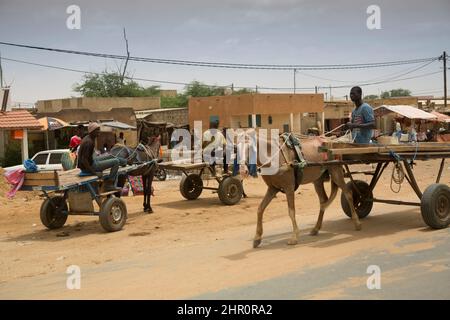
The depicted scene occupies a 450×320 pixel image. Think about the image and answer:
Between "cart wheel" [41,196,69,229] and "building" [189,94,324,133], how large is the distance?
26.0 m

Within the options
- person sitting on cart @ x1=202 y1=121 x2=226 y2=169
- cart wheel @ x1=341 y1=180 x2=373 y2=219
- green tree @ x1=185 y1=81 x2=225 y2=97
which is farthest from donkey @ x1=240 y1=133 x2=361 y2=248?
green tree @ x1=185 y1=81 x2=225 y2=97

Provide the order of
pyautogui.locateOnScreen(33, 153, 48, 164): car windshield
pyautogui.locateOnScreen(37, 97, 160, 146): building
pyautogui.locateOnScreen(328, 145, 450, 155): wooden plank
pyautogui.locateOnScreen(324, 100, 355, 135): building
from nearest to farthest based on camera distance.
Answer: pyautogui.locateOnScreen(328, 145, 450, 155): wooden plank < pyautogui.locateOnScreen(33, 153, 48, 164): car windshield < pyautogui.locateOnScreen(37, 97, 160, 146): building < pyautogui.locateOnScreen(324, 100, 355, 135): building

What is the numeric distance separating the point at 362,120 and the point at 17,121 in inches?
641

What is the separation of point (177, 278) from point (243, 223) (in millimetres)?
5020

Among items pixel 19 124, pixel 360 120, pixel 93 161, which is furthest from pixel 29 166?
pixel 19 124

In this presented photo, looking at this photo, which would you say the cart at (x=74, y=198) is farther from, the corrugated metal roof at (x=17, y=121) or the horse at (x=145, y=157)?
the corrugated metal roof at (x=17, y=121)

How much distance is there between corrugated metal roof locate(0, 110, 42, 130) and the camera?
2059cm

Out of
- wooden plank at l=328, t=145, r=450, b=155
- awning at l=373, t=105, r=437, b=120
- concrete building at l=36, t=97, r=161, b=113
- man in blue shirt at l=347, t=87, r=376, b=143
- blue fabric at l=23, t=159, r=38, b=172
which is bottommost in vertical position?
blue fabric at l=23, t=159, r=38, b=172

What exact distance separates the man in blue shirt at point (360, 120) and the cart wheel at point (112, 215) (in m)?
5.23

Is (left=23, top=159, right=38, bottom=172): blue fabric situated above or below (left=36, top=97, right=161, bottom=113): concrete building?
below

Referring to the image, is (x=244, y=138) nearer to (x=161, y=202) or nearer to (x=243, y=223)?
(x=243, y=223)

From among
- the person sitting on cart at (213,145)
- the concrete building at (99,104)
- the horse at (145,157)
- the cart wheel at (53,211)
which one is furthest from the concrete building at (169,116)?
the cart wheel at (53,211)

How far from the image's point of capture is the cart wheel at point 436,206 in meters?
8.87

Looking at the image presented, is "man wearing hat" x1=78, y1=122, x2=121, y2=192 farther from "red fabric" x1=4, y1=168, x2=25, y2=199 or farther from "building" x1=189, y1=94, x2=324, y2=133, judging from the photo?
"building" x1=189, y1=94, x2=324, y2=133
